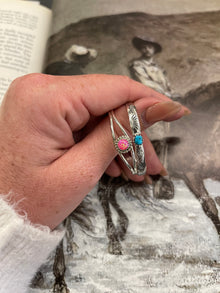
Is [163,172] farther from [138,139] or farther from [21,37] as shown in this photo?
[21,37]

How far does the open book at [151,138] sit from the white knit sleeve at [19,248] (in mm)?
45

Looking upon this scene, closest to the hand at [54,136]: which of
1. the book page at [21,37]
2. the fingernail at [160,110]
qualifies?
the fingernail at [160,110]

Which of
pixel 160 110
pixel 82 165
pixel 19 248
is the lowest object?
pixel 19 248

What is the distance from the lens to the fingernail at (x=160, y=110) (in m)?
0.54

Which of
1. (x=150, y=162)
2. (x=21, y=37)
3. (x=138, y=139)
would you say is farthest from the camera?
(x=21, y=37)

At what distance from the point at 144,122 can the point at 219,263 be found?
37 cm

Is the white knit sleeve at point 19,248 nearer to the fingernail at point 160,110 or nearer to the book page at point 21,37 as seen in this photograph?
the fingernail at point 160,110

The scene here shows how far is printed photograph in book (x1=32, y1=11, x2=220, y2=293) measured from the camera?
601 millimetres

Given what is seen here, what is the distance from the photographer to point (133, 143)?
0.55 meters

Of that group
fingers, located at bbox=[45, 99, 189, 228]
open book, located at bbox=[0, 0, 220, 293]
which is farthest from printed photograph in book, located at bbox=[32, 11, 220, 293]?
fingers, located at bbox=[45, 99, 189, 228]

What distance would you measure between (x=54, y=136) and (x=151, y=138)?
1.03 ft

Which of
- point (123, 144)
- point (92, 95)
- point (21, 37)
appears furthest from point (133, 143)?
point (21, 37)

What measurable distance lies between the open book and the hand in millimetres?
154

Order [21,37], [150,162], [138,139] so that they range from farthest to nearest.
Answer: [21,37] < [150,162] < [138,139]
